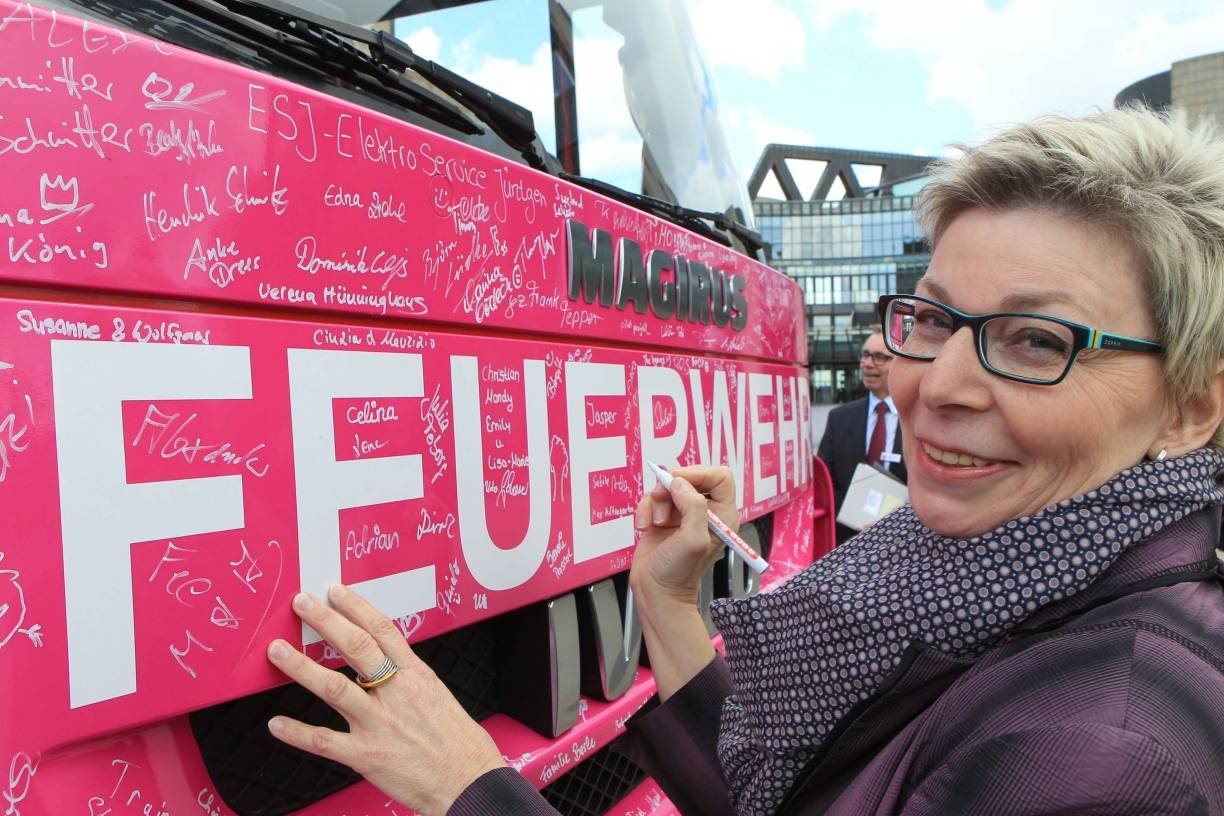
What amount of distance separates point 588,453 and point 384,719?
0.62m

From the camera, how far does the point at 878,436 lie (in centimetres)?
495

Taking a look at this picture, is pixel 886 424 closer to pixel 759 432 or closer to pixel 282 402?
pixel 759 432

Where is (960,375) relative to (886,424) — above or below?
above

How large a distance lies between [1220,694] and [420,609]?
0.91 m

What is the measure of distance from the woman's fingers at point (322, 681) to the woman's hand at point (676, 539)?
63cm

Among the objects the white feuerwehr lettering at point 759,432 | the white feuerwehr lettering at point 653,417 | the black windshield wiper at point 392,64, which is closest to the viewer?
the black windshield wiper at point 392,64

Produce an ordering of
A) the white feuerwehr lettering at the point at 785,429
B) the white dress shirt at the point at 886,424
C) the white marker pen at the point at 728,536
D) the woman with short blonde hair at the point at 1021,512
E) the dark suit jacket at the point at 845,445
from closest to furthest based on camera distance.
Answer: the woman with short blonde hair at the point at 1021,512 < the white marker pen at the point at 728,536 < the white feuerwehr lettering at the point at 785,429 < the white dress shirt at the point at 886,424 < the dark suit jacket at the point at 845,445

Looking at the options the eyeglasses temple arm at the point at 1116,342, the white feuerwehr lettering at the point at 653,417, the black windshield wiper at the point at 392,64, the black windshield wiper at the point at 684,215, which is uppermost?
the black windshield wiper at the point at 392,64

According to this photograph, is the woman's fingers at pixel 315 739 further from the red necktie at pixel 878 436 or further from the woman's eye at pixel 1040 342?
the red necktie at pixel 878 436

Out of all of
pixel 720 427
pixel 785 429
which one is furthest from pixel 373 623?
pixel 785 429

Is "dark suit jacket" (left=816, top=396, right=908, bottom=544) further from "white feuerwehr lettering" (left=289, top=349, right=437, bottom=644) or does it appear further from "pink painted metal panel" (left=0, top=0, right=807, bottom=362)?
"white feuerwehr lettering" (left=289, top=349, right=437, bottom=644)

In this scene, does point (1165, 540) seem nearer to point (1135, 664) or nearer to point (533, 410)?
point (1135, 664)

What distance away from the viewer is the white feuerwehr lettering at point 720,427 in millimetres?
1878

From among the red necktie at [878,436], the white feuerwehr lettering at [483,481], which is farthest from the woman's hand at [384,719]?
the red necktie at [878,436]
